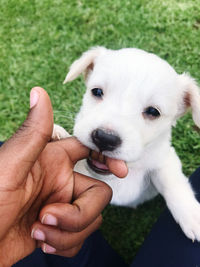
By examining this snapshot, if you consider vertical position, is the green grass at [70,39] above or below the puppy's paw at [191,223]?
above

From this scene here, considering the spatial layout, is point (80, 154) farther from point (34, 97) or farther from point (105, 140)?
point (34, 97)

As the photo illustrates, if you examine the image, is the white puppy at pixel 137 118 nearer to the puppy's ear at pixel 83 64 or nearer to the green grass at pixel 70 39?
the puppy's ear at pixel 83 64

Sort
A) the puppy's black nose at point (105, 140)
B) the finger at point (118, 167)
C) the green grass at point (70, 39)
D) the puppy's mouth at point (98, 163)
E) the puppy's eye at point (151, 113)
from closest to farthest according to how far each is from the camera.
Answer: the puppy's black nose at point (105, 140)
the finger at point (118, 167)
the puppy's eye at point (151, 113)
the puppy's mouth at point (98, 163)
the green grass at point (70, 39)

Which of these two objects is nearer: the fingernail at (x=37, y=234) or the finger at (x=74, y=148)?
the fingernail at (x=37, y=234)

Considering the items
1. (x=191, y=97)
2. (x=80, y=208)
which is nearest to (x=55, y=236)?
(x=80, y=208)

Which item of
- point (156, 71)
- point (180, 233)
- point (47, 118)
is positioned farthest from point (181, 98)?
point (47, 118)

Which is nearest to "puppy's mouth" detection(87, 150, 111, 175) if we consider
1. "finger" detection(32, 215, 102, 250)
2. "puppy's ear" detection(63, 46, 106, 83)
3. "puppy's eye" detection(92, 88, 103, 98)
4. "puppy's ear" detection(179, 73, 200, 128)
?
"puppy's eye" detection(92, 88, 103, 98)

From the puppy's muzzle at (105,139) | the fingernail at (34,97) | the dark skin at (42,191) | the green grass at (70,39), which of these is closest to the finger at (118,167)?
the dark skin at (42,191)
